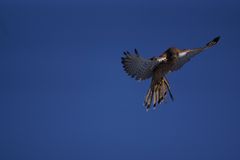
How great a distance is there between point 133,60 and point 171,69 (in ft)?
1.17

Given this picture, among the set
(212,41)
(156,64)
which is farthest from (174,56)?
(212,41)

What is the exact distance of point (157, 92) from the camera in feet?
10.8

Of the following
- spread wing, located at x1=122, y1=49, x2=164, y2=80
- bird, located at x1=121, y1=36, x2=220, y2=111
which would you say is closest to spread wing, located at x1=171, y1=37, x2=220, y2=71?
bird, located at x1=121, y1=36, x2=220, y2=111

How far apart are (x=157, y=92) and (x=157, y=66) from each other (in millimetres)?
266

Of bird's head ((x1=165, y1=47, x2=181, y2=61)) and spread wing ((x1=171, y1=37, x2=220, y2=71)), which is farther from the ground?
spread wing ((x1=171, y1=37, x2=220, y2=71))

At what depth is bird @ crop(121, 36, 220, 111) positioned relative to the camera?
9.71 feet

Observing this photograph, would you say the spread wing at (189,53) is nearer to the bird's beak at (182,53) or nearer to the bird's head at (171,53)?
the bird's beak at (182,53)

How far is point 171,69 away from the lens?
10.5 feet

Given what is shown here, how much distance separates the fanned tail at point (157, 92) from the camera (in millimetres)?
3260

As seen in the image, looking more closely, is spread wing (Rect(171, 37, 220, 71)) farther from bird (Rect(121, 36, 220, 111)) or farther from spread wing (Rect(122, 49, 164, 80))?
spread wing (Rect(122, 49, 164, 80))

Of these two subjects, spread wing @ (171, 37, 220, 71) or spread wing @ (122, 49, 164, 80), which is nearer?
spread wing @ (122, 49, 164, 80)

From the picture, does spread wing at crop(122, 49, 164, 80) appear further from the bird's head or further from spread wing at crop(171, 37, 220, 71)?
spread wing at crop(171, 37, 220, 71)

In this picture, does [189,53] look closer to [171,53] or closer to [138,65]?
[171,53]

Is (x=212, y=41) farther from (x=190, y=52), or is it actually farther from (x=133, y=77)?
(x=133, y=77)
